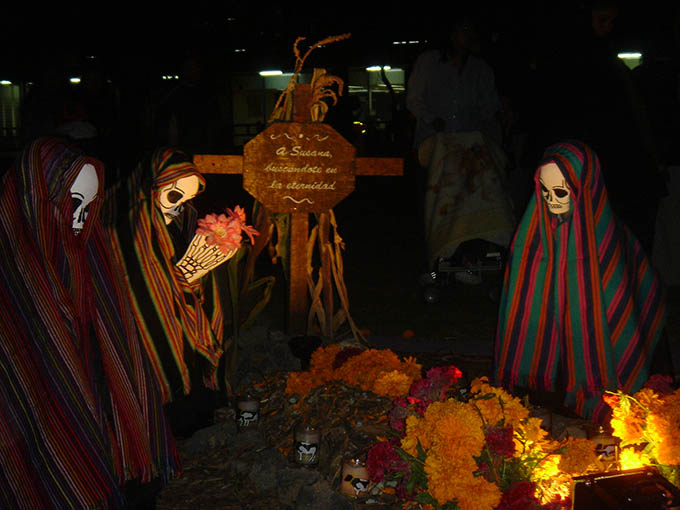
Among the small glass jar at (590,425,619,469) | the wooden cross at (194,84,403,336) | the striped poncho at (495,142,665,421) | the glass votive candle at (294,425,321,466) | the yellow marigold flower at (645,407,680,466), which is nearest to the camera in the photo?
the yellow marigold flower at (645,407,680,466)

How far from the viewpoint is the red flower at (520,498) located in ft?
9.53

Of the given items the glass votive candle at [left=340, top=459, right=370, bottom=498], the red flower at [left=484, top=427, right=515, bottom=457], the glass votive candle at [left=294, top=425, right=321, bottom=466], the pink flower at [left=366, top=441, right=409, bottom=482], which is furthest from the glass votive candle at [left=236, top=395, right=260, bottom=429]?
the red flower at [left=484, top=427, right=515, bottom=457]

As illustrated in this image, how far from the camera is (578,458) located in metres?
3.19

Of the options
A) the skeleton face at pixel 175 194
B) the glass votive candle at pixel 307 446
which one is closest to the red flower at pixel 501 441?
the glass votive candle at pixel 307 446

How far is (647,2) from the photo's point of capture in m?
10.7

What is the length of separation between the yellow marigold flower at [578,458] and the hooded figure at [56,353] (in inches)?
60.9

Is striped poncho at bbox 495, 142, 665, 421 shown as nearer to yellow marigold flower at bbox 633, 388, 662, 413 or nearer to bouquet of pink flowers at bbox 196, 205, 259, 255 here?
yellow marigold flower at bbox 633, 388, 662, 413

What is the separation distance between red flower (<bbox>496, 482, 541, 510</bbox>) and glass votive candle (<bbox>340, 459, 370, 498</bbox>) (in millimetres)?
658

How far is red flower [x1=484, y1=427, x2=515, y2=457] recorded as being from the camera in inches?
121

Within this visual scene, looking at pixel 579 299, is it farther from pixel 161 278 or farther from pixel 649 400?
pixel 161 278

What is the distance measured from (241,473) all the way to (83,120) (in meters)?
4.72

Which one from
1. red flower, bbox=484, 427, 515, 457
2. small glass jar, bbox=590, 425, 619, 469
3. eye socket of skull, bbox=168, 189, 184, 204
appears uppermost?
eye socket of skull, bbox=168, 189, 184, 204

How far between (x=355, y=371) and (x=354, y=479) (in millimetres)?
916

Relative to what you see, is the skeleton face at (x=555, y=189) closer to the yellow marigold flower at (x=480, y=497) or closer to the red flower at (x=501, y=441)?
the red flower at (x=501, y=441)
